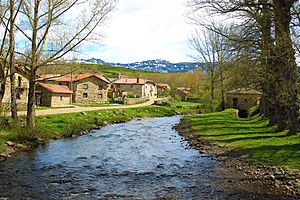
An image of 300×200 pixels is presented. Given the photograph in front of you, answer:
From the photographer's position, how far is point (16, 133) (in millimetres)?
17656

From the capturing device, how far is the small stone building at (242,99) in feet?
152

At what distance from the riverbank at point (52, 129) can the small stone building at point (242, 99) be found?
13.9 metres

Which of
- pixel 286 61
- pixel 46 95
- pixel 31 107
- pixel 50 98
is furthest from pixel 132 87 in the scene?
pixel 286 61

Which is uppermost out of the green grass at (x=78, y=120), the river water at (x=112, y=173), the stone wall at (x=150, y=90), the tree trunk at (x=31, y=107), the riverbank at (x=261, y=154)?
the stone wall at (x=150, y=90)

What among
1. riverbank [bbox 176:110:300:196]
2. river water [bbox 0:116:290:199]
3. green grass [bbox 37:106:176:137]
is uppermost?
green grass [bbox 37:106:176:137]

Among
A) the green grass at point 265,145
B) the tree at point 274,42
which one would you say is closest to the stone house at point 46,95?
the green grass at point 265,145

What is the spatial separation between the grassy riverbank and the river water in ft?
3.81

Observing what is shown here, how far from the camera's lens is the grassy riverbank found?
1730 cm

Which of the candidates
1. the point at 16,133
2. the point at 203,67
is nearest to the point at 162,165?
the point at 16,133

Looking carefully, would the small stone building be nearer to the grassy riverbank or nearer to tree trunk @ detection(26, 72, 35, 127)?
the grassy riverbank

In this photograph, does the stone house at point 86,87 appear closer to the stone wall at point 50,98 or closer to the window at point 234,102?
the stone wall at point 50,98

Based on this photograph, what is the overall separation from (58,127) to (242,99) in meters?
31.3

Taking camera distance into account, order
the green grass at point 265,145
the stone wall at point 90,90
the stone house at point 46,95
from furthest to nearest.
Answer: the stone wall at point 90,90 → the stone house at point 46,95 → the green grass at point 265,145

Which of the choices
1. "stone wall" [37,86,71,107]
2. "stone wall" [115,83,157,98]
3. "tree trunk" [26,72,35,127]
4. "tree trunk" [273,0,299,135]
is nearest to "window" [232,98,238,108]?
"stone wall" [37,86,71,107]
